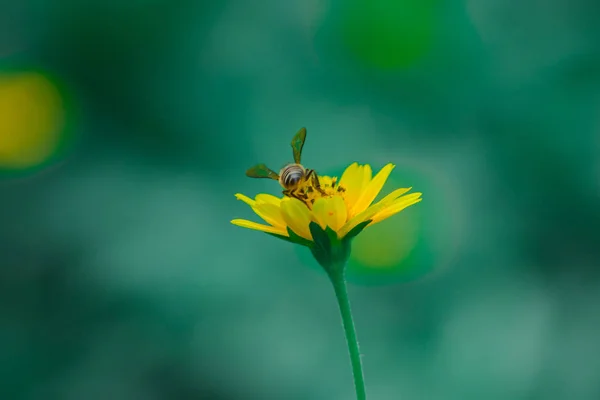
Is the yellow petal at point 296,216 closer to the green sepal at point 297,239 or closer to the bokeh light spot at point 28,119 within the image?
the green sepal at point 297,239

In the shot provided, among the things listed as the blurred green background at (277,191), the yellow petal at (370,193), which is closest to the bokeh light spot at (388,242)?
the blurred green background at (277,191)

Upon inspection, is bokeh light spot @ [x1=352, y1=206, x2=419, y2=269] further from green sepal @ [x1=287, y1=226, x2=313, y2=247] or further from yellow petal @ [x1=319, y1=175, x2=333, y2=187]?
green sepal @ [x1=287, y1=226, x2=313, y2=247]

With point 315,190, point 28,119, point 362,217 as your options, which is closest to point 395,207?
point 362,217

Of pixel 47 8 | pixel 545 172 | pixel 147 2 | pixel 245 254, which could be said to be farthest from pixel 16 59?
pixel 545 172

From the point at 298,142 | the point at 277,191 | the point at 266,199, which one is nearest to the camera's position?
the point at 266,199

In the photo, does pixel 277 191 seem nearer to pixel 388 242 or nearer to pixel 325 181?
pixel 388 242

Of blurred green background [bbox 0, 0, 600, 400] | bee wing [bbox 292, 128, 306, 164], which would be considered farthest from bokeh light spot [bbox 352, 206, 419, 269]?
bee wing [bbox 292, 128, 306, 164]

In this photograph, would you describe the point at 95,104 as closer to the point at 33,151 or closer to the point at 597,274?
the point at 33,151

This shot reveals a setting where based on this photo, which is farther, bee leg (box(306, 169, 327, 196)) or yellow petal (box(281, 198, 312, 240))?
bee leg (box(306, 169, 327, 196))
